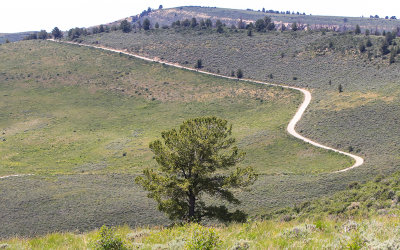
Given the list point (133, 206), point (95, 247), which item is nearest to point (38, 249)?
Result: point (95, 247)

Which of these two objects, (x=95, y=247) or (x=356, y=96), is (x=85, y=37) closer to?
(x=356, y=96)

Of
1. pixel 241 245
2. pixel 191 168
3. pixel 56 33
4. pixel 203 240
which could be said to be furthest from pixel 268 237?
pixel 56 33

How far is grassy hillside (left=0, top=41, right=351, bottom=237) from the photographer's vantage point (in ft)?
110

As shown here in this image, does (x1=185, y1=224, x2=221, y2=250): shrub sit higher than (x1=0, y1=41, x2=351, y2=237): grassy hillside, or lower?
higher

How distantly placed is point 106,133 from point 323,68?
57.4 meters

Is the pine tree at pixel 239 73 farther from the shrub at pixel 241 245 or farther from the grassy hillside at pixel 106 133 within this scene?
the shrub at pixel 241 245

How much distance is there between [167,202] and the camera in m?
22.6

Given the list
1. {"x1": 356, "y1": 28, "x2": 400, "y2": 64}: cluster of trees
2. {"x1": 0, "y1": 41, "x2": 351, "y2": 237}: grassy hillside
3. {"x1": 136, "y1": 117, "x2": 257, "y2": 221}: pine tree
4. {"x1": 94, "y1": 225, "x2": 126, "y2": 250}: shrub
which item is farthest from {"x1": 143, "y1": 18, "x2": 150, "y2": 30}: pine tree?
{"x1": 94, "y1": 225, "x2": 126, "y2": 250}: shrub

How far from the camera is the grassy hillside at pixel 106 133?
3359cm

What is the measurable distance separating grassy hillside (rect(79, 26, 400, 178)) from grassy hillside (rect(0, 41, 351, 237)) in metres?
5.49

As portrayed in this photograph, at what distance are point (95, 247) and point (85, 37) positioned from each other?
474 feet

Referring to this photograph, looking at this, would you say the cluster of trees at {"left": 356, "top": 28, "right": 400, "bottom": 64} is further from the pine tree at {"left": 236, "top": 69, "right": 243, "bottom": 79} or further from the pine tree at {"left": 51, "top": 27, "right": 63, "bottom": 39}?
the pine tree at {"left": 51, "top": 27, "right": 63, "bottom": 39}

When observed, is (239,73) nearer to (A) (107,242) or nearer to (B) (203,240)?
(A) (107,242)

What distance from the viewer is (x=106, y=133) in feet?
230
